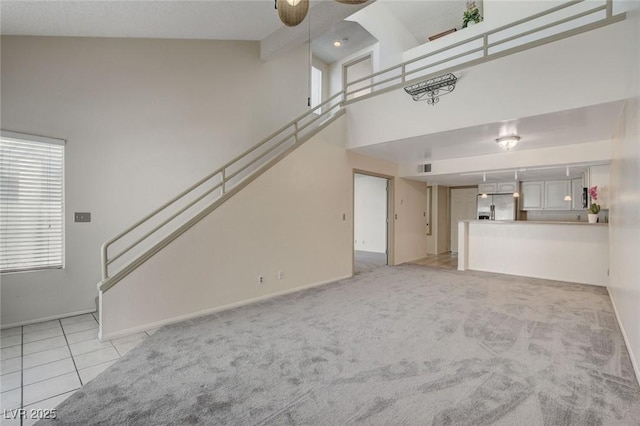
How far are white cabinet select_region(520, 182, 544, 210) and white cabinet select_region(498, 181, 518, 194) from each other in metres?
0.27

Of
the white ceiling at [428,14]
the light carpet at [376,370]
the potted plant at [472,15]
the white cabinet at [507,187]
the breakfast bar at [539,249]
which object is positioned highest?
the white ceiling at [428,14]

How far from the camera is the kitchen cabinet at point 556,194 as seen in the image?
7.06 metres

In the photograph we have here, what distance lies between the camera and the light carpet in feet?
5.92

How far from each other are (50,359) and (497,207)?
9298 mm

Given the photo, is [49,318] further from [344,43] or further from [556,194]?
[556,194]

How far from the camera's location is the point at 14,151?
3330mm

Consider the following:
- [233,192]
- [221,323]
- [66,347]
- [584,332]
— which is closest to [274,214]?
[233,192]

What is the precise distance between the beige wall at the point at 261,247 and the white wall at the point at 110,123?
1.23 m

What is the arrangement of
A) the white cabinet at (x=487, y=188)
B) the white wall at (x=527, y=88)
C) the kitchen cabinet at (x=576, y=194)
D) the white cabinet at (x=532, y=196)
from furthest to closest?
the white cabinet at (x=487, y=188) → the white cabinet at (x=532, y=196) → the kitchen cabinet at (x=576, y=194) → the white wall at (x=527, y=88)

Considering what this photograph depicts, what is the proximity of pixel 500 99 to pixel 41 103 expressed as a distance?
5757 millimetres

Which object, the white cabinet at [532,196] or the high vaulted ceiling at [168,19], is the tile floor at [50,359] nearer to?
the high vaulted ceiling at [168,19]

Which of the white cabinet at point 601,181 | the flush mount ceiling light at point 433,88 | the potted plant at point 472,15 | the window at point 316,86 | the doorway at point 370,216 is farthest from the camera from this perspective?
the doorway at point 370,216

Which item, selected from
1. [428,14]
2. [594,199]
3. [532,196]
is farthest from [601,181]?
[428,14]

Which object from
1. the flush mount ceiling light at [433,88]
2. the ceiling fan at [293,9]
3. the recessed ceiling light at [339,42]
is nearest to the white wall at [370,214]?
the recessed ceiling light at [339,42]
